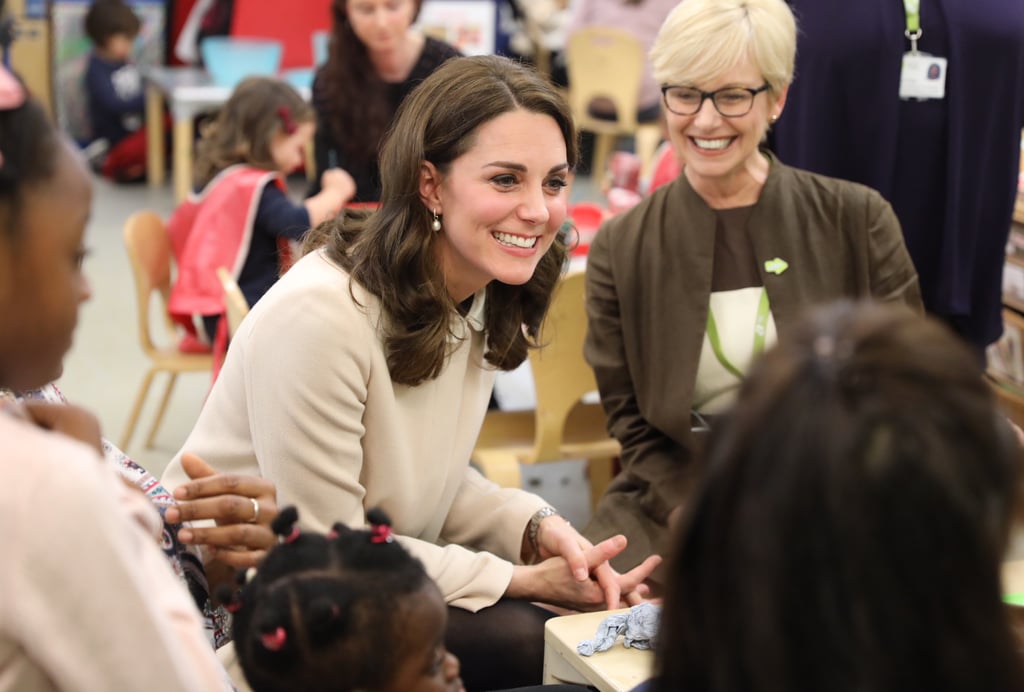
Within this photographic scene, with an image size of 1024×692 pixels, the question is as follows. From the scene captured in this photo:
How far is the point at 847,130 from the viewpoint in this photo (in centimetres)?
297

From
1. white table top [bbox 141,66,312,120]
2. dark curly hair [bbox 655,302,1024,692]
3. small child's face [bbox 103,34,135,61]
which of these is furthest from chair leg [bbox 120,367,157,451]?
small child's face [bbox 103,34,135,61]

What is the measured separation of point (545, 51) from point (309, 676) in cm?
783

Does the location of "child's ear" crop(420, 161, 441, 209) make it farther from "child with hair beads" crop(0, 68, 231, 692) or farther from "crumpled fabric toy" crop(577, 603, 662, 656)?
"child with hair beads" crop(0, 68, 231, 692)

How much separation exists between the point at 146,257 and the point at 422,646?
8.75ft

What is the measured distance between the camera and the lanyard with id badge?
2.88 meters

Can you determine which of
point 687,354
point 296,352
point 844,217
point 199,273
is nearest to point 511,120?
point 296,352

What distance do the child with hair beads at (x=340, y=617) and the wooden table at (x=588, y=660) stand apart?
13.0 inches

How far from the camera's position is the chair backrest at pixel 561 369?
9.36ft

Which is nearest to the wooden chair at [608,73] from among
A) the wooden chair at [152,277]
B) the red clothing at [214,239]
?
the red clothing at [214,239]

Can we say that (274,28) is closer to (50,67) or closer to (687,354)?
(50,67)

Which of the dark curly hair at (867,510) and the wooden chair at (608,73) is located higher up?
the dark curly hair at (867,510)

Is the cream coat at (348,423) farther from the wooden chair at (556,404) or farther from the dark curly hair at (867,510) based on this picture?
the dark curly hair at (867,510)

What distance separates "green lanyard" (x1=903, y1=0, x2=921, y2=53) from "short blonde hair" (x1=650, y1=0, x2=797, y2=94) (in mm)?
586

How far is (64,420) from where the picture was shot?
1337 millimetres
